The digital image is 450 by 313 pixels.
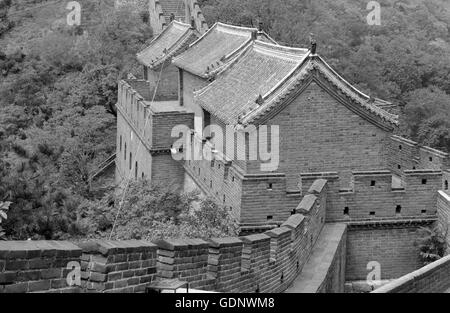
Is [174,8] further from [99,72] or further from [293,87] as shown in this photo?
[293,87]

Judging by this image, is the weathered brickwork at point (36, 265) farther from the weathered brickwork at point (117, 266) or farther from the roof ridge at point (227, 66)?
the roof ridge at point (227, 66)

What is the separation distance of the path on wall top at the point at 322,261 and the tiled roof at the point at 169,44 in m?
16.3

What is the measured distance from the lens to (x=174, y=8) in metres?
56.1

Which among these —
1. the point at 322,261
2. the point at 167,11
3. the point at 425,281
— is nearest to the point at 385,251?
the point at 322,261

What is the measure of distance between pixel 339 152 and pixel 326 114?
109cm

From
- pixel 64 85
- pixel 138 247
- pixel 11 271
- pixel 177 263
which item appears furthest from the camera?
pixel 64 85

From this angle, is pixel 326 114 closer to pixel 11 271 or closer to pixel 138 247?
pixel 138 247

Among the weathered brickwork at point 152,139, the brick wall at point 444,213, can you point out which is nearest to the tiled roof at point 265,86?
the weathered brickwork at point 152,139

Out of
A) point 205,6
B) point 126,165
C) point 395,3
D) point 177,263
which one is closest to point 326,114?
point 177,263

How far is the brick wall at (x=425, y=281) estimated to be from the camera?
34.4 ft

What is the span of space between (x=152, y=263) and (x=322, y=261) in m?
8.04

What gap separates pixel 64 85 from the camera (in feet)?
155

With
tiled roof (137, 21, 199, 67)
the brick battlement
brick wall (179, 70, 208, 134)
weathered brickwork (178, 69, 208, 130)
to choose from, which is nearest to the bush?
the brick battlement

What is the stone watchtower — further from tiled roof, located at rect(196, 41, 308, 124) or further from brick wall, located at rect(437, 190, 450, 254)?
brick wall, located at rect(437, 190, 450, 254)
